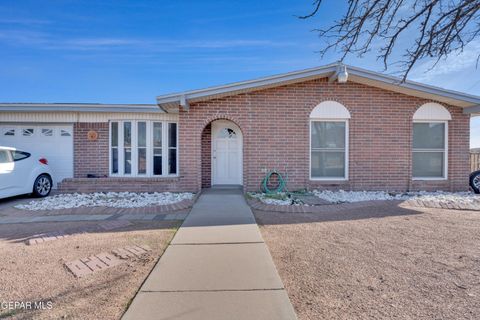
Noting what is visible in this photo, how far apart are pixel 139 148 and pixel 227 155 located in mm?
3210

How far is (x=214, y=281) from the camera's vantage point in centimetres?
283

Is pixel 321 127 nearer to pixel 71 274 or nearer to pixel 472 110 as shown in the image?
pixel 472 110

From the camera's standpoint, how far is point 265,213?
5.99 m

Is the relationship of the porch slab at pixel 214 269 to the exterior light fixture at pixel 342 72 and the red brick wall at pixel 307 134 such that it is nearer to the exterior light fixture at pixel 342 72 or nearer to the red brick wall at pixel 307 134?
the red brick wall at pixel 307 134

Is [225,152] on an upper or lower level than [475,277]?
upper

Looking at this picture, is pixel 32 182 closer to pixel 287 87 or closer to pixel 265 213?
pixel 265 213

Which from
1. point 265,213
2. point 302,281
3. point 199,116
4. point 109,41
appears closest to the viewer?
point 302,281

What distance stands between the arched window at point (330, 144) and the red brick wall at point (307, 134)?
221mm

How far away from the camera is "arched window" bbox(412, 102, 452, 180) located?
885 centimetres

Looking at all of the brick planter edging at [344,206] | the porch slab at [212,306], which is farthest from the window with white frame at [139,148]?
the porch slab at [212,306]

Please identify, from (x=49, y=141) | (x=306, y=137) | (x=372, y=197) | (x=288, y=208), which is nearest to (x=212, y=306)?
(x=288, y=208)

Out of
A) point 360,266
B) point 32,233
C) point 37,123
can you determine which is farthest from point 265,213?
point 37,123

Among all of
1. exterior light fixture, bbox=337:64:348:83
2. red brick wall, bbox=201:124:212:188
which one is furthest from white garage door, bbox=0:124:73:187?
exterior light fixture, bbox=337:64:348:83

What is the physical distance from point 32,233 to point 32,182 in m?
3.96
